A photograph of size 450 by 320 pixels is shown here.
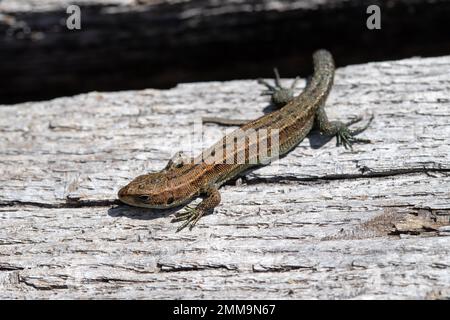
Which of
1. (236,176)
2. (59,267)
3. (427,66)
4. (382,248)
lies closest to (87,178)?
(59,267)

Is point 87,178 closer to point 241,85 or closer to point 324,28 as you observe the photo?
point 241,85

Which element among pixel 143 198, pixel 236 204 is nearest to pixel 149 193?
pixel 143 198

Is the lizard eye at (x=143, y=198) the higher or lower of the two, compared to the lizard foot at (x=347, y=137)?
lower

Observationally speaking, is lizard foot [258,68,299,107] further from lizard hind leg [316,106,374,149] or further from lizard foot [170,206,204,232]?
lizard foot [170,206,204,232]

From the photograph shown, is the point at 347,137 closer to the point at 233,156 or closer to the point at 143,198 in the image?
the point at 233,156

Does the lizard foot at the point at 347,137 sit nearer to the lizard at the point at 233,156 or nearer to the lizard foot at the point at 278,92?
the lizard at the point at 233,156

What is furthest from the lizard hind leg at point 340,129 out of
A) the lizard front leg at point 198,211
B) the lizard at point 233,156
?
the lizard front leg at point 198,211

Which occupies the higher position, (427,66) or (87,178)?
(427,66)

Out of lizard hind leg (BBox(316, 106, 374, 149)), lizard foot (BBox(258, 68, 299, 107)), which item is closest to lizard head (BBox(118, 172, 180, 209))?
lizard foot (BBox(258, 68, 299, 107))
